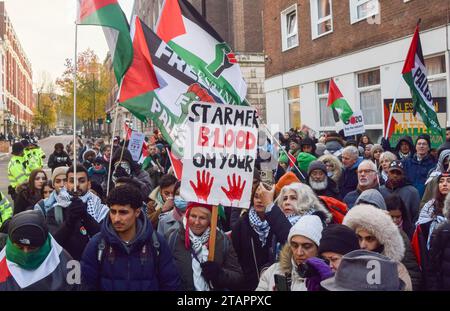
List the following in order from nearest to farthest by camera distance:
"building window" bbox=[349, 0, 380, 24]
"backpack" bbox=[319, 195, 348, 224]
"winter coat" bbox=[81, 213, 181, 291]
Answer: "winter coat" bbox=[81, 213, 181, 291] → "backpack" bbox=[319, 195, 348, 224] → "building window" bbox=[349, 0, 380, 24]

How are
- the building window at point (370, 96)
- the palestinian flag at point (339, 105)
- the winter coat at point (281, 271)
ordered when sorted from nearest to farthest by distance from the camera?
the winter coat at point (281, 271)
the palestinian flag at point (339, 105)
the building window at point (370, 96)

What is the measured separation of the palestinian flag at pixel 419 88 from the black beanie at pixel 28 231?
261 inches

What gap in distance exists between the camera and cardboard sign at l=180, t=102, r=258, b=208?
3.95 m

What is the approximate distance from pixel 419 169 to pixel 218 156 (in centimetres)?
454

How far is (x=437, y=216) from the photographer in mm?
4609

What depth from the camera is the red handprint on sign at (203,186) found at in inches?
155

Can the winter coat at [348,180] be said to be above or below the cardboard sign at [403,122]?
below

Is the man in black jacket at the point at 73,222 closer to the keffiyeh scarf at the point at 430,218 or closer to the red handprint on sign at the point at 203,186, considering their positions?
the red handprint on sign at the point at 203,186

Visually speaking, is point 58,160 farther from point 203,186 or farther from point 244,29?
point 244,29

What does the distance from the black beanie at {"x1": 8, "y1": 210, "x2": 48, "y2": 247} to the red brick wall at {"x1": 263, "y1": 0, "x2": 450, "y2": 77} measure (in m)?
11.7

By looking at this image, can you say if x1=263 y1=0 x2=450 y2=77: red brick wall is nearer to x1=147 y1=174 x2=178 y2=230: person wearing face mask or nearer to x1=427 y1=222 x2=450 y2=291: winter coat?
x1=147 y1=174 x2=178 y2=230: person wearing face mask

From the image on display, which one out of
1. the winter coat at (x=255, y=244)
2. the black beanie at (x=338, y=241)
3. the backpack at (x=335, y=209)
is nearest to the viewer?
the black beanie at (x=338, y=241)

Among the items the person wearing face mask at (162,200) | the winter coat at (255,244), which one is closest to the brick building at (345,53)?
the person wearing face mask at (162,200)

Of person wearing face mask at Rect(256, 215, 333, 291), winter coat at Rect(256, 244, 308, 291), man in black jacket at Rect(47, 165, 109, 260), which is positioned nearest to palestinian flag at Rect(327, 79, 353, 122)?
man in black jacket at Rect(47, 165, 109, 260)
